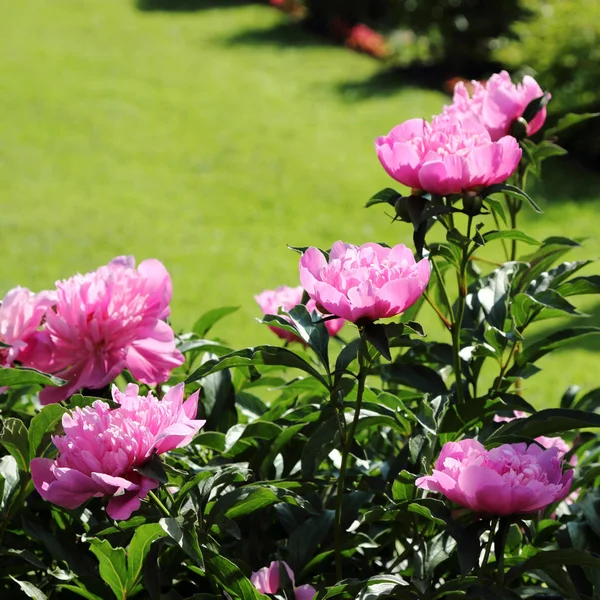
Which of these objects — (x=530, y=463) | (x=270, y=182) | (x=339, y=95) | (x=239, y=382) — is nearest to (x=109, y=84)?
(x=339, y=95)

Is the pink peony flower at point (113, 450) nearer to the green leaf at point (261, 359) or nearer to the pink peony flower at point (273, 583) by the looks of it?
the green leaf at point (261, 359)

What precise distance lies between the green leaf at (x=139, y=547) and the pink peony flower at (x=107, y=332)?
295mm

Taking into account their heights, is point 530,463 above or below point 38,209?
above

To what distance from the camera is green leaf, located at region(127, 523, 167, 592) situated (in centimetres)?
110

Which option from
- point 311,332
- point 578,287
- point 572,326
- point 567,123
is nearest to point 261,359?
point 311,332

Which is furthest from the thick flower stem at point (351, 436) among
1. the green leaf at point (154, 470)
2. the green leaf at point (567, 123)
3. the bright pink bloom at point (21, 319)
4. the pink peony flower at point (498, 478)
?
the green leaf at point (567, 123)

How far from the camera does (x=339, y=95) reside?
9414mm

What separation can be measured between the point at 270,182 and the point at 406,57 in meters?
3.36

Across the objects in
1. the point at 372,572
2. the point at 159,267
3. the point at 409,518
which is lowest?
the point at 372,572

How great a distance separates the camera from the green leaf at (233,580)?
3.75ft

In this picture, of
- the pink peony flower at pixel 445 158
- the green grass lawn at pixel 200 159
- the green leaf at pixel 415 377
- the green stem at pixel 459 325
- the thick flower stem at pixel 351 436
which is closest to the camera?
the thick flower stem at pixel 351 436

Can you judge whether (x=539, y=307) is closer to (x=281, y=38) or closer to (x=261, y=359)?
(x=261, y=359)

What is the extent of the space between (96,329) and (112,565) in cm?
34

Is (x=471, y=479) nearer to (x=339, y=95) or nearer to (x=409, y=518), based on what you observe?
(x=409, y=518)
